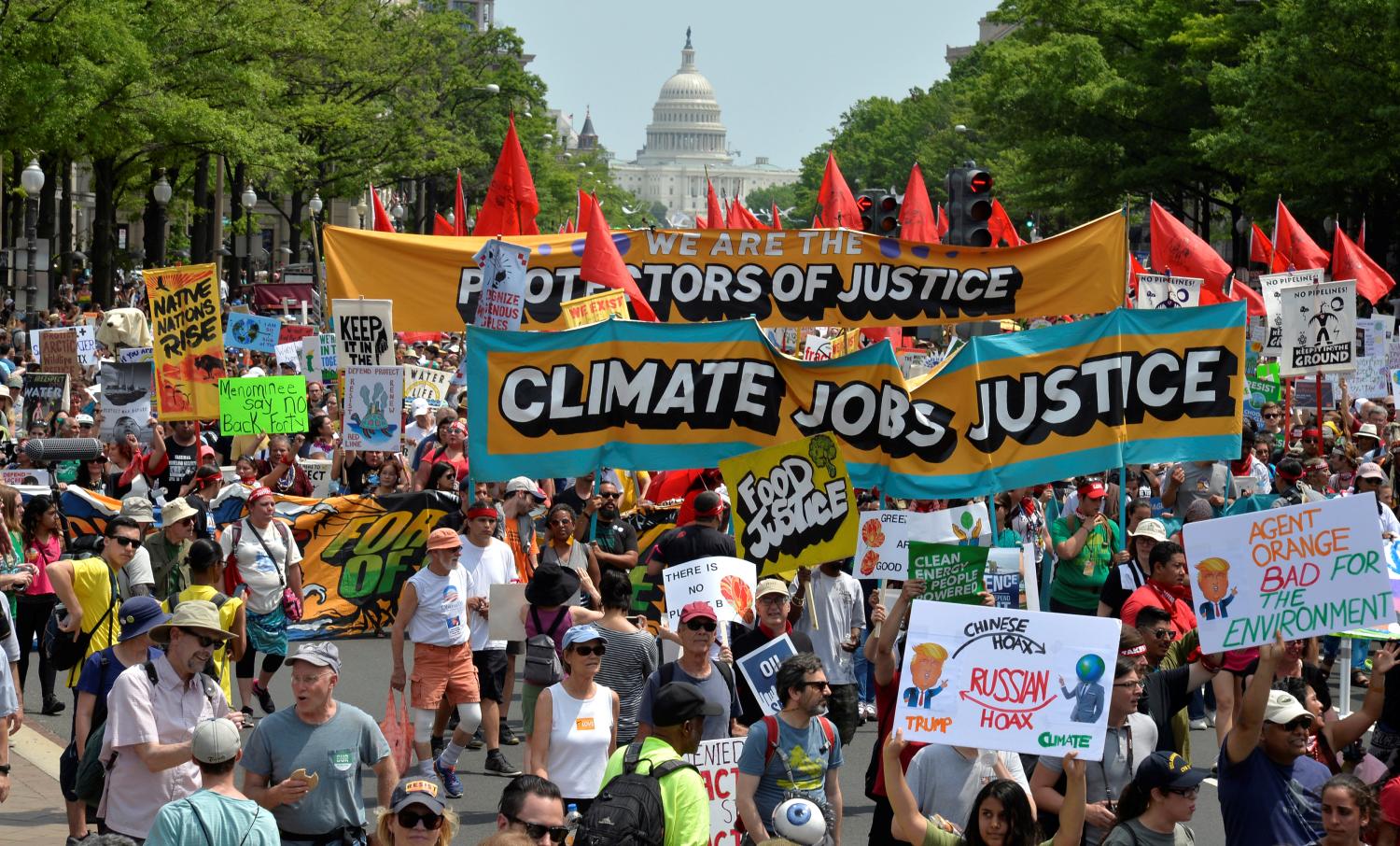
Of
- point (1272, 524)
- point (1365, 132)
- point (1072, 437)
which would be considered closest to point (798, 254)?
point (1072, 437)

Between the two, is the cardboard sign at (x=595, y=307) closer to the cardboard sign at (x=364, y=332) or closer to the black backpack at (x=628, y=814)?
the cardboard sign at (x=364, y=332)

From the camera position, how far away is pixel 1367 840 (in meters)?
6.85

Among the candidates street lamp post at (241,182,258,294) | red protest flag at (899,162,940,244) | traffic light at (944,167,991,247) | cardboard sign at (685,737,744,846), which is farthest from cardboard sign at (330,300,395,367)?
street lamp post at (241,182,258,294)

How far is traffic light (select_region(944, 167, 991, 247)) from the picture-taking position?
18.8m

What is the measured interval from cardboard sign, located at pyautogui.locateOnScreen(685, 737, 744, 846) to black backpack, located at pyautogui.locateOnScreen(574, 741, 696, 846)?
947 millimetres

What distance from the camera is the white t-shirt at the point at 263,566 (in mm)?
11719

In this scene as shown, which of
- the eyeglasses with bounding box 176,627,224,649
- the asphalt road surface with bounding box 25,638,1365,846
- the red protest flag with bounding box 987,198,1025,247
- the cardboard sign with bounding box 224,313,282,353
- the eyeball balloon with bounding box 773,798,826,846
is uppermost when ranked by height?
the red protest flag with bounding box 987,198,1025,247

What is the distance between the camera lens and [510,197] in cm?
2070

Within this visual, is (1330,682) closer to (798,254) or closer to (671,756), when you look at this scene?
(798,254)

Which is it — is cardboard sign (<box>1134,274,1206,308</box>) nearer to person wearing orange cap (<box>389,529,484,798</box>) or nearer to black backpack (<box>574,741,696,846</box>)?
person wearing orange cap (<box>389,529,484,798</box>)

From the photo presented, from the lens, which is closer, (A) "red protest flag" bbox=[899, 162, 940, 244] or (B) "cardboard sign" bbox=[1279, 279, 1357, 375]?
(B) "cardboard sign" bbox=[1279, 279, 1357, 375]

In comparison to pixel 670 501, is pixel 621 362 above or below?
above

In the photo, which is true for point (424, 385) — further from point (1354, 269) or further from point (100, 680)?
point (100, 680)

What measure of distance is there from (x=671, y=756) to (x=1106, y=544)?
640 centimetres
